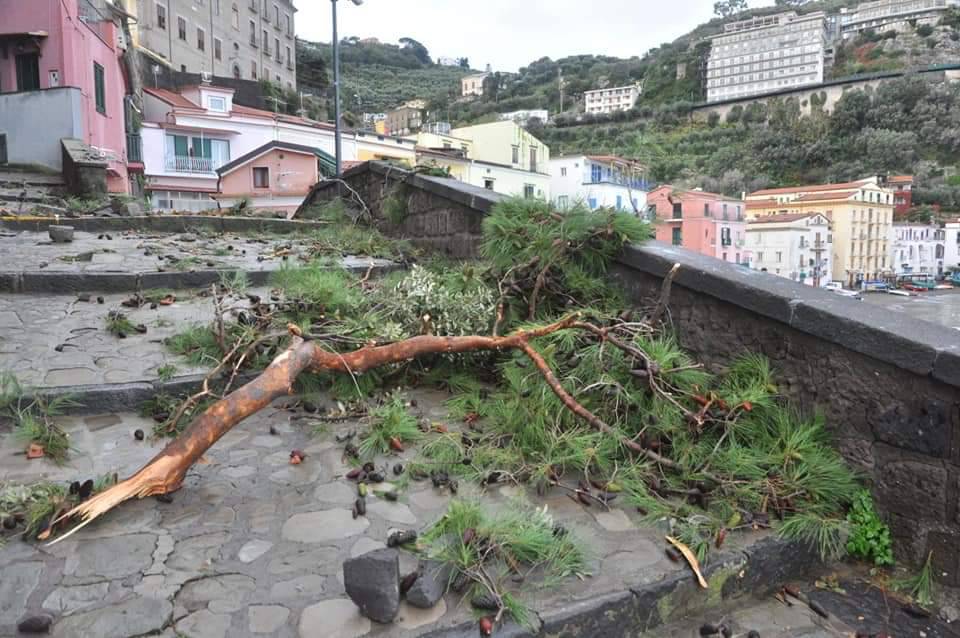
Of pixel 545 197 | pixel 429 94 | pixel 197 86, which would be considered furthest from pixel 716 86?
pixel 545 197

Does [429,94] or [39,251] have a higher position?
[429,94]

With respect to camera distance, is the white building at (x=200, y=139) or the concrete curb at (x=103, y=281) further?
the white building at (x=200, y=139)

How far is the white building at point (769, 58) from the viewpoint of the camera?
79.3 meters

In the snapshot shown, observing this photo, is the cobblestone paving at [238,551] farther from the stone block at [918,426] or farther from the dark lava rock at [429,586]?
the stone block at [918,426]

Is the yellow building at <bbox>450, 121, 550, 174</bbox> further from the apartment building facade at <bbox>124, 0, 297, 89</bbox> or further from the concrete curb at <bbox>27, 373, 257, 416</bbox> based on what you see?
the concrete curb at <bbox>27, 373, 257, 416</bbox>

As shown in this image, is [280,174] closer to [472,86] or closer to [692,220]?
[692,220]

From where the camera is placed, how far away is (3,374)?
9.37ft

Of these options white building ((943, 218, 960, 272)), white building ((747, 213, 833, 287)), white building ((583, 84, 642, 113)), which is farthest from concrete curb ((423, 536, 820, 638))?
white building ((583, 84, 642, 113))

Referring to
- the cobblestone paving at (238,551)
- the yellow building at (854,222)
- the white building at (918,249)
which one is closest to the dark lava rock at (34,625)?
the cobblestone paving at (238,551)

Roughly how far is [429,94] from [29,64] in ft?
245

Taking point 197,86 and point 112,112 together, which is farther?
point 197,86

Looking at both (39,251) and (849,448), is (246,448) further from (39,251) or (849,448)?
(39,251)

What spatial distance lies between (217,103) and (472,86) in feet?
226

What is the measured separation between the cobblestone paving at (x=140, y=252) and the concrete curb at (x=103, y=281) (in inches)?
5.4
